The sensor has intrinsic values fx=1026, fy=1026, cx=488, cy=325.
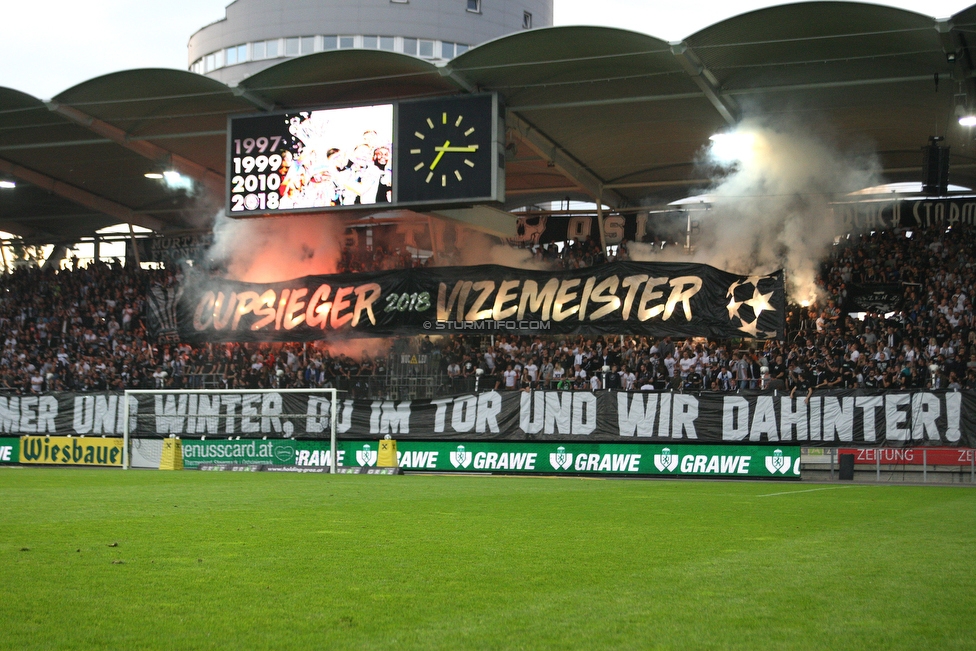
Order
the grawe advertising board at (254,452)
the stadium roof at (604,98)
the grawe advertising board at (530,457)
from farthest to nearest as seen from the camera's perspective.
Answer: the grawe advertising board at (254,452) → the grawe advertising board at (530,457) → the stadium roof at (604,98)

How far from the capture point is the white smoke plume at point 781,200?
3091 cm

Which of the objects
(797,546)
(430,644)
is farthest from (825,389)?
(430,644)

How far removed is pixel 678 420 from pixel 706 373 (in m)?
2.42

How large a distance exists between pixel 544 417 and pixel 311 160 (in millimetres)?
9705

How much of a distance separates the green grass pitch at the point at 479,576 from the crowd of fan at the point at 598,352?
1337 centimetres

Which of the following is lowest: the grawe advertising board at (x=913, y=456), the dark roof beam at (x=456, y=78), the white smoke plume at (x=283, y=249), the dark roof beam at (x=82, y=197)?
the grawe advertising board at (x=913, y=456)

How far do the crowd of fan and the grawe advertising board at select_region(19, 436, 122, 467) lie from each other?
3419 mm

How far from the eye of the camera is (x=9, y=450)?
3206 cm

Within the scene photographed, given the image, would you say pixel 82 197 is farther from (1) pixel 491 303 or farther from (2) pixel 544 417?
(2) pixel 544 417

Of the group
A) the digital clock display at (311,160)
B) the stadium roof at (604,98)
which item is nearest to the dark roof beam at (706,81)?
the stadium roof at (604,98)

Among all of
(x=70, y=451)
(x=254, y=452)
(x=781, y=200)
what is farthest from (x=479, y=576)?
(x=70, y=451)

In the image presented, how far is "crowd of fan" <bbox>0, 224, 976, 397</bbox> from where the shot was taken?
2741 centimetres

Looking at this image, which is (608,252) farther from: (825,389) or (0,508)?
(0,508)

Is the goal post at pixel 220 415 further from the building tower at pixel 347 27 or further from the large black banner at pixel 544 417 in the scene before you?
the building tower at pixel 347 27
